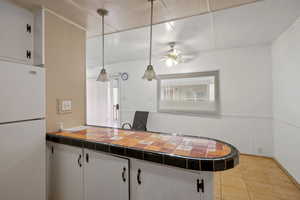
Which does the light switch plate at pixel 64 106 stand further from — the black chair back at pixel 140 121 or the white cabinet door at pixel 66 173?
the black chair back at pixel 140 121

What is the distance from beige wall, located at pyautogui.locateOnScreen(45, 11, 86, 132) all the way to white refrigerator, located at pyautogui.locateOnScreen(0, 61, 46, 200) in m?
0.20

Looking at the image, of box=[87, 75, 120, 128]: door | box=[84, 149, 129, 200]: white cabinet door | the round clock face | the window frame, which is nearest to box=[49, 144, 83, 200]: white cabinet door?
box=[84, 149, 129, 200]: white cabinet door

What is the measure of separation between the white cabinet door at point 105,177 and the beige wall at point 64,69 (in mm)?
770

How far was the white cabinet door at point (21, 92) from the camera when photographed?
4.10 feet

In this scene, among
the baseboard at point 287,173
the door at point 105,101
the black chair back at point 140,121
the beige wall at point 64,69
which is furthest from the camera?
the door at point 105,101

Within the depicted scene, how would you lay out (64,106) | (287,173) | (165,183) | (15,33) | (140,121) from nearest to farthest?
(165,183) < (15,33) < (64,106) < (287,173) < (140,121)

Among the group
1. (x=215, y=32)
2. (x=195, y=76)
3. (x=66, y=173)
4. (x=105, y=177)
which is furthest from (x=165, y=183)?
(x=195, y=76)

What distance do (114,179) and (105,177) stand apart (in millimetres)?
109

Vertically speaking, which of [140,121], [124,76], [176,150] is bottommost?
[140,121]

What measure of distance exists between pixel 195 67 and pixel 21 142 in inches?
133

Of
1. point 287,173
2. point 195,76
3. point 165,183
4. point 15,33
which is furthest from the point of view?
point 195,76

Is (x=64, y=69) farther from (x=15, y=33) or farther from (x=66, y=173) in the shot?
(x=66, y=173)

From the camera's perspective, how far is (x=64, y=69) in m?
1.91

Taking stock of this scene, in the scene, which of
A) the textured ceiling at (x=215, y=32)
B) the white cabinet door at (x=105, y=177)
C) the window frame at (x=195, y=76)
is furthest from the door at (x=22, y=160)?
the window frame at (x=195, y=76)
